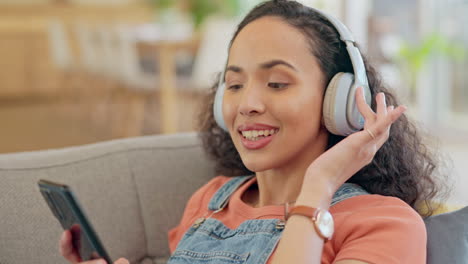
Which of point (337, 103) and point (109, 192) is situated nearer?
point (337, 103)

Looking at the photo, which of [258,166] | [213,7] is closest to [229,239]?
[258,166]

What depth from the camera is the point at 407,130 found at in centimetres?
137

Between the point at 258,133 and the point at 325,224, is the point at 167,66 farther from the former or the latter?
the point at 325,224

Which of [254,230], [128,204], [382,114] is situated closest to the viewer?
[382,114]

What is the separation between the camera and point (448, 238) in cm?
122

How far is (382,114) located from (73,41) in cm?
741

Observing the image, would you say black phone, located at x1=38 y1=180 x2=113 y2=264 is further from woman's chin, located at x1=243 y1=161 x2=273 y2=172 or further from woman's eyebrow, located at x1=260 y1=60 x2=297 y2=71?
woman's eyebrow, located at x1=260 y1=60 x2=297 y2=71

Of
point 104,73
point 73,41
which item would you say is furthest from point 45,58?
point 104,73

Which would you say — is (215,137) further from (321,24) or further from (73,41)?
(73,41)

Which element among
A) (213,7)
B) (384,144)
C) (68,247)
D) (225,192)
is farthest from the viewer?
(213,7)

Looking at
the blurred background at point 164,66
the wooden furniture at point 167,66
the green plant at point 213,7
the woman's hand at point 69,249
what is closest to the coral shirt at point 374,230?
the woman's hand at point 69,249

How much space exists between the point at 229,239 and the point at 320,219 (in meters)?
0.26

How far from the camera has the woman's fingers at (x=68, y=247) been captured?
1.08 metres

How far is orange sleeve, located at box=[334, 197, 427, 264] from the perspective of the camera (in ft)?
3.51
